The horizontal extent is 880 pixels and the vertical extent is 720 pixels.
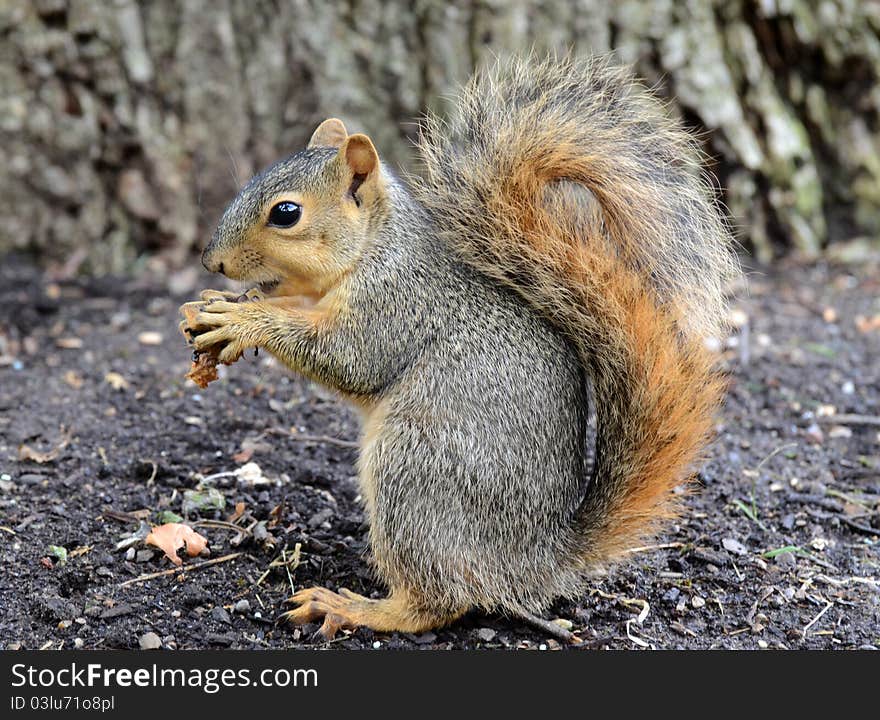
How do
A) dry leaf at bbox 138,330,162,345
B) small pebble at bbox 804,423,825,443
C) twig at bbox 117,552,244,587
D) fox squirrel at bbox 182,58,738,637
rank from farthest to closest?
dry leaf at bbox 138,330,162,345 < small pebble at bbox 804,423,825,443 < twig at bbox 117,552,244,587 < fox squirrel at bbox 182,58,738,637

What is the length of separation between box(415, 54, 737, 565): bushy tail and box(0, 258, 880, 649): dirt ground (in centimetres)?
32

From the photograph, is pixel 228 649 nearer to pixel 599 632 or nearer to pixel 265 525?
pixel 265 525

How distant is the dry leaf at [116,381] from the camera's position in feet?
11.1

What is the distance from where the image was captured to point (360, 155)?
247 centimetres

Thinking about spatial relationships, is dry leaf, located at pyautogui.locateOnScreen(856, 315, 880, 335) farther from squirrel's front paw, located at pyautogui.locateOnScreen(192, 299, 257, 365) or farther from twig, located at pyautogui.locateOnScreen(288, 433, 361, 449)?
squirrel's front paw, located at pyautogui.locateOnScreen(192, 299, 257, 365)

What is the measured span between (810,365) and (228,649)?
2.45m

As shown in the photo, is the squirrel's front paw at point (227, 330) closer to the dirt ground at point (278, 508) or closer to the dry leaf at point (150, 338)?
the dirt ground at point (278, 508)

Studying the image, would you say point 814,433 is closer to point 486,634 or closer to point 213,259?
point 486,634

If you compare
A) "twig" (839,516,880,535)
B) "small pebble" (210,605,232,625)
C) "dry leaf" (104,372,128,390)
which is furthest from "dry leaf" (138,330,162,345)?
"twig" (839,516,880,535)

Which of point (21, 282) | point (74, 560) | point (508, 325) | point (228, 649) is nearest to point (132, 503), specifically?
point (74, 560)

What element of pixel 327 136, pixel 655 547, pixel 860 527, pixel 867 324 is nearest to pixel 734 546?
pixel 655 547

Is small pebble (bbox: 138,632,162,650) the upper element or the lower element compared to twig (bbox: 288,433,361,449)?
lower

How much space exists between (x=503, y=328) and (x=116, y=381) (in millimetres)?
1557

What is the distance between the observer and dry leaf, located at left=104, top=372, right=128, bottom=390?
3.39 m
